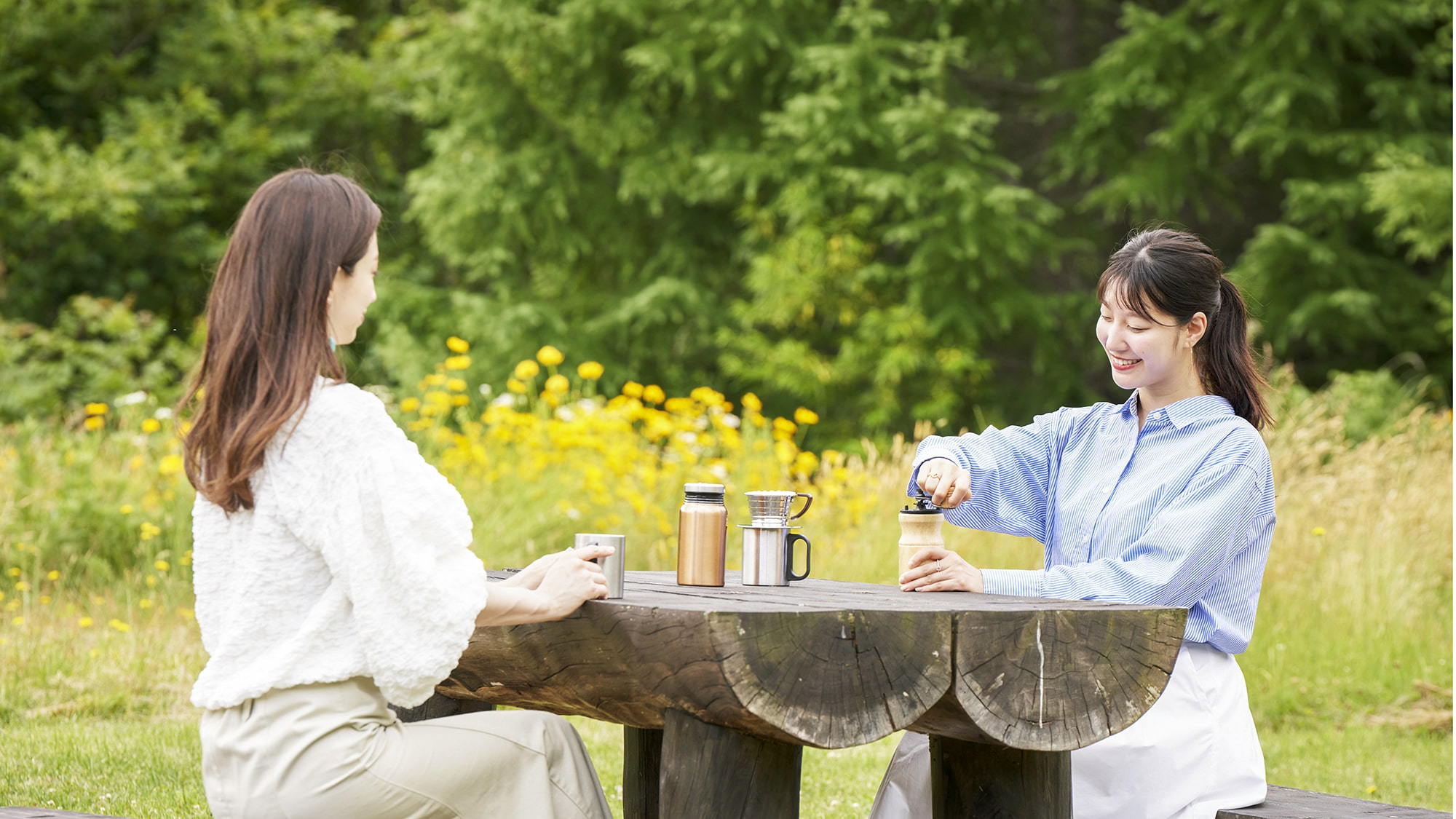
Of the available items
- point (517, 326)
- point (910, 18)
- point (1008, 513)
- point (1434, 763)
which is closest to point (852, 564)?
point (1434, 763)

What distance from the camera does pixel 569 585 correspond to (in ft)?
8.48

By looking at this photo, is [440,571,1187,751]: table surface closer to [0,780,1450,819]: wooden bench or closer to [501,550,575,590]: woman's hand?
[501,550,575,590]: woman's hand

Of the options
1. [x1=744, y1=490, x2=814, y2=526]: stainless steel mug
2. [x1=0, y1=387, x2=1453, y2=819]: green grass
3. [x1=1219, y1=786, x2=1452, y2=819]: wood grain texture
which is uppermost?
[x1=744, y1=490, x2=814, y2=526]: stainless steel mug

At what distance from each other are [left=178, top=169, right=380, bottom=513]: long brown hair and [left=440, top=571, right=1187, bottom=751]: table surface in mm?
635

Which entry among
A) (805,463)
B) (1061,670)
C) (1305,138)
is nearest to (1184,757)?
(1061,670)

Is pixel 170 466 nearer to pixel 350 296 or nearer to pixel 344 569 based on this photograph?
pixel 350 296

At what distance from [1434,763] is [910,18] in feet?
28.5

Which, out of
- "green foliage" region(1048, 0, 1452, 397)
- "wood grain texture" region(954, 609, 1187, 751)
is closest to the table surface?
"wood grain texture" region(954, 609, 1187, 751)

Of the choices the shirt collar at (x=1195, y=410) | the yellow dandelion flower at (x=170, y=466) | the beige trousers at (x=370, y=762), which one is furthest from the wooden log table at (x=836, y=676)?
the yellow dandelion flower at (x=170, y=466)

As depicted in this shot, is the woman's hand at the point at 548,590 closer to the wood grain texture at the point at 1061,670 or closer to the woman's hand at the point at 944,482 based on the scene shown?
the wood grain texture at the point at 1061,670

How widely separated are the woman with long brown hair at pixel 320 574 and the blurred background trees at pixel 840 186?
916cm

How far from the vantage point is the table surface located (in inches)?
93.0

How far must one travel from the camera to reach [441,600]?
7.59 feet

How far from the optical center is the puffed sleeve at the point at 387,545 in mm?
2283
